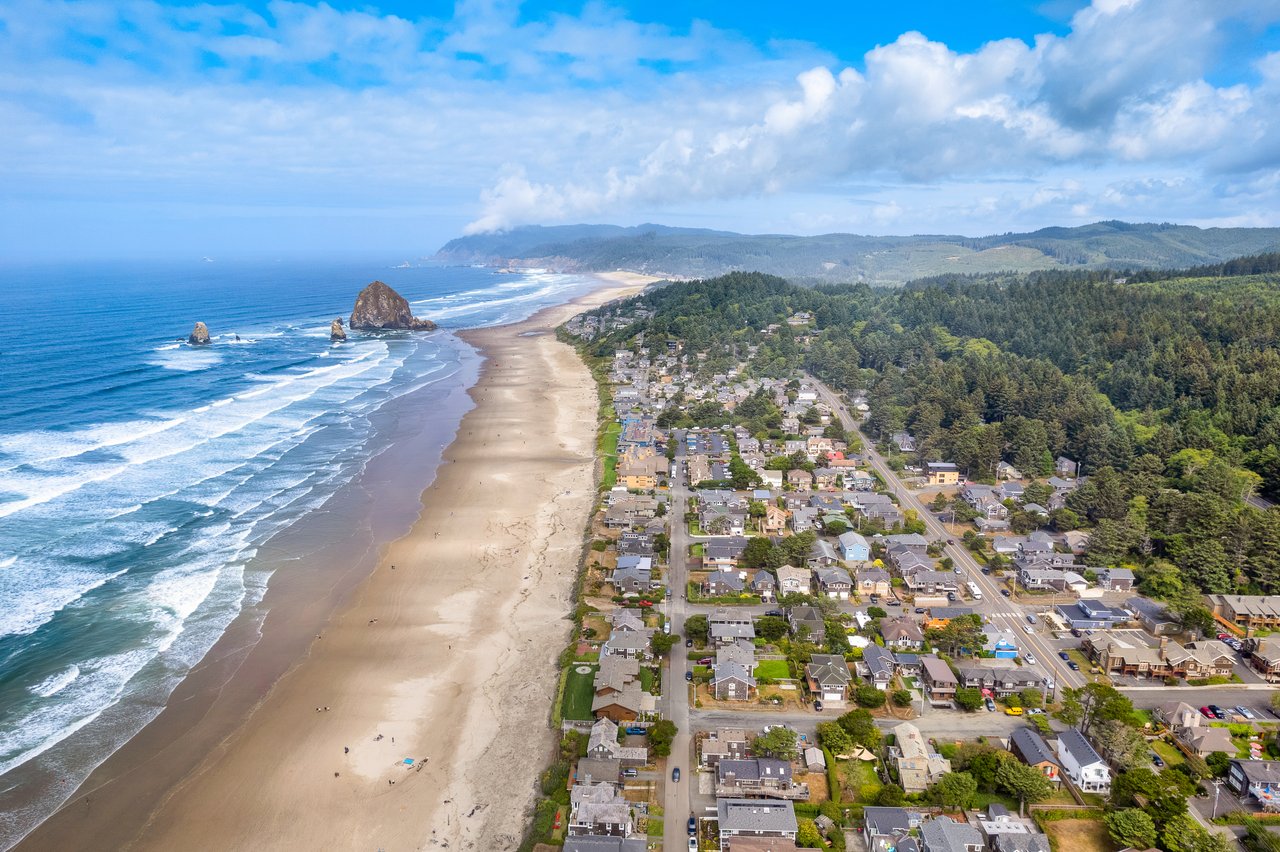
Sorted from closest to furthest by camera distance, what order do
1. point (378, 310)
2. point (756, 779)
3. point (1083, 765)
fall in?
point (756, 779)
point (1083, 765)
point (378, 310)

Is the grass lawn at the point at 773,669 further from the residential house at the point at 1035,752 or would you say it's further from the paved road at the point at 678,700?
the residential house at the point at 1035,752

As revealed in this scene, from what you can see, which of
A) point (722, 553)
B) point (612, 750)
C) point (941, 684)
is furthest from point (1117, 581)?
point (612, 750)

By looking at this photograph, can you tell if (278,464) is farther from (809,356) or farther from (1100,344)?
(1100,344)

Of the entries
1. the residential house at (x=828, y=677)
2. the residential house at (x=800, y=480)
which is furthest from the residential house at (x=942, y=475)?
the residential house at (x=828, y=677)

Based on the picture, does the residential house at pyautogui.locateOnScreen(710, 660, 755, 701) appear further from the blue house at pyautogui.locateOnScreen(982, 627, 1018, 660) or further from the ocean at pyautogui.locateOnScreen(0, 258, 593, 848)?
the ocean at pyautogui.locateOnScreen(0, 258, 593, 848)

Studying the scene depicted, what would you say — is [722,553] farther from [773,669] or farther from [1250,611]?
[1250,611]

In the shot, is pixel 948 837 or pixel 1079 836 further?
pixel 1079 836

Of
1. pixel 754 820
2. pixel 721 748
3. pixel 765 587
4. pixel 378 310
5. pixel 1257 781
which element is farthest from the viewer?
pixel 378 310

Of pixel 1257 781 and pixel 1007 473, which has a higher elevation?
pixel 1007 473
